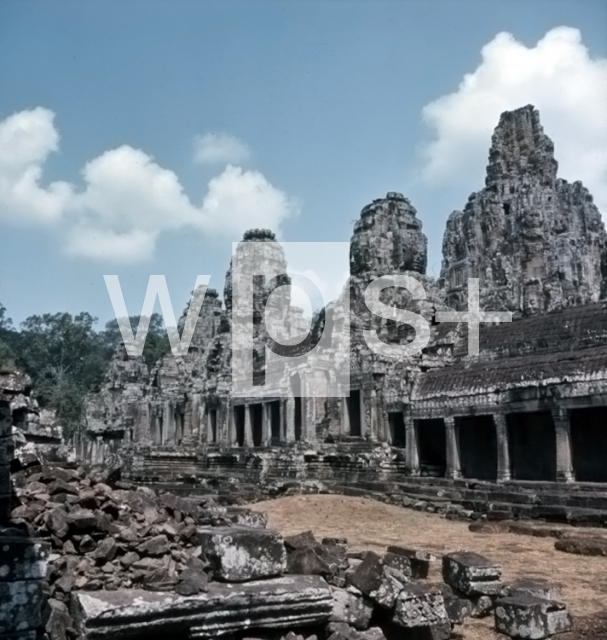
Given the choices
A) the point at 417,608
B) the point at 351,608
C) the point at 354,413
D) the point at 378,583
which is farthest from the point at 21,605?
the point at 354,413

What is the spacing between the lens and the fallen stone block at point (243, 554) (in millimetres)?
4559

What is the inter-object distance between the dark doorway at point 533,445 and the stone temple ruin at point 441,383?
1.9 inches

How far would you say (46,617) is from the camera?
3.96 meters

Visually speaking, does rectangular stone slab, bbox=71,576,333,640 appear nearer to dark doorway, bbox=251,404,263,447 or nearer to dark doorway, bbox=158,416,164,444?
dark doorway, bbox=251,404,263,447

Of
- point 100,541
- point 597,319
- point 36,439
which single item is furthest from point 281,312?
point 100,541

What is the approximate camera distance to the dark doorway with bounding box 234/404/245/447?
1454 inches

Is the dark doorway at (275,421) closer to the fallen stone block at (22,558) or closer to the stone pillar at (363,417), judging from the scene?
the stone pillar at (363,417)

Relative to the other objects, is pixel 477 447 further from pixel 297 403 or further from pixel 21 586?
pixel 21 586

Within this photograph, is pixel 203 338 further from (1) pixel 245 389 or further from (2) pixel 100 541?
(2) pixel 100 541

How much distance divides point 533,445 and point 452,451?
3.13 metres

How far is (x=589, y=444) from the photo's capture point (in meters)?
20.9

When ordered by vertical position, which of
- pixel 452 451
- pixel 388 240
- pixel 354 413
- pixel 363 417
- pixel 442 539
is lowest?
pixel 442 539

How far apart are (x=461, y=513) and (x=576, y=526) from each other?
3.20 m

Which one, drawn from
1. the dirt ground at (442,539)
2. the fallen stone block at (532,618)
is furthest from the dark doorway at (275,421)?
the fallen stone block at (532,618)
